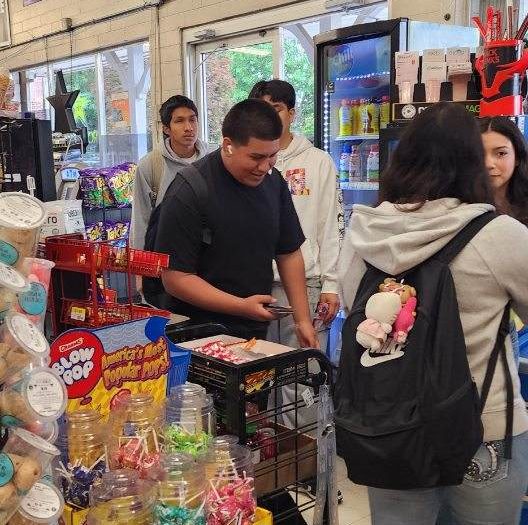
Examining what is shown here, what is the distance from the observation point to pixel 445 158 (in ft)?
5.23

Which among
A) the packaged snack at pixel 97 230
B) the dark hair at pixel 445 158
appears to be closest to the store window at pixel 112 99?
the packaged snack at pixel 97 230

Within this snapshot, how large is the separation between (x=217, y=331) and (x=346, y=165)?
2629 mm

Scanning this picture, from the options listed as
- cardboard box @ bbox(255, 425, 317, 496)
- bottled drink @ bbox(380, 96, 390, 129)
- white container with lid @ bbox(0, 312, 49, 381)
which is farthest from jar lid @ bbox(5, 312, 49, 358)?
bottled drink @ bbox(380, 96, 390, 129)

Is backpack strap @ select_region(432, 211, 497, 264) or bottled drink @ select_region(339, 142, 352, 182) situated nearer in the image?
backpack strap @ select_region(432, 211, 497, 264)

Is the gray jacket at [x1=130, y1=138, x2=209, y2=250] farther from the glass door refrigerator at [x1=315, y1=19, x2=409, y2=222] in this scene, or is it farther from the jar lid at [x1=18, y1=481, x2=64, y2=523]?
the jar lid at [x1=18, y1=481, x2=64, y2=523]

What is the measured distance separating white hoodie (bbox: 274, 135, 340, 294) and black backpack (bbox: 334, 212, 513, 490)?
66.7 inches

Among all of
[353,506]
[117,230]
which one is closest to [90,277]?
[353,506]

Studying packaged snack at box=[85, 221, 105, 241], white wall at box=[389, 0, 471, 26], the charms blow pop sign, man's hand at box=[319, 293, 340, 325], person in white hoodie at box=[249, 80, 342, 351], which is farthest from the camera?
packaged snack at box=[85, 221, 105, 241]

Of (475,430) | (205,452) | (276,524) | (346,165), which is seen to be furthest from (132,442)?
(346,165)

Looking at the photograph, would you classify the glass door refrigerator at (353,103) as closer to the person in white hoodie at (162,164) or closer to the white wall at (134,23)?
the white wall at (134,23)

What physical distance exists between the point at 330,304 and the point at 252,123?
3.64 ft

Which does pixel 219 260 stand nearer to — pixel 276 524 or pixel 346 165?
pixel 276 524

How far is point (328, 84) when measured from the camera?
4.28m

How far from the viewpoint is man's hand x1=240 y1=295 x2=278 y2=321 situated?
2223mm
